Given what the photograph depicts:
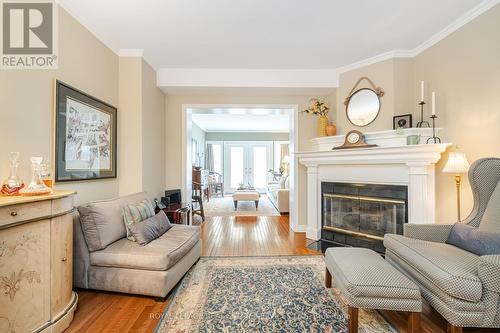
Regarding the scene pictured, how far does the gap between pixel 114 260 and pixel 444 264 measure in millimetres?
2613

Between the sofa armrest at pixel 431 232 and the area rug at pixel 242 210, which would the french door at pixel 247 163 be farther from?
the sofa armrest at pixel 431 232

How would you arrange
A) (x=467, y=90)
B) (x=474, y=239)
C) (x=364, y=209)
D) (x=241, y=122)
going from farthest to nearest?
(x=241, y=122) < (x=364, y=209) < (x=467, y=90) < (x=474, y=239)

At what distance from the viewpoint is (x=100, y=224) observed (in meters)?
2.00

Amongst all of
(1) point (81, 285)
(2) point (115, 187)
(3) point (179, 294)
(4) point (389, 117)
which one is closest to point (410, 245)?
(4) point (389, 117)

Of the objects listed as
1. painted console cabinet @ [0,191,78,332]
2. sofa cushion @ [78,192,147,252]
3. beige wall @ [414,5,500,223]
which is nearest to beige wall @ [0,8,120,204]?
sofa cushion @ [78,192,147,252]

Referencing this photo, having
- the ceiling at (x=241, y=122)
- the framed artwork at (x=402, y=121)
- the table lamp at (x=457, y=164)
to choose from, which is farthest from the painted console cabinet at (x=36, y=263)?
the ceiling at (x=241, y=122)

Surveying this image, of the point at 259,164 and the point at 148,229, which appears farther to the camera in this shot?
the point at 259,164

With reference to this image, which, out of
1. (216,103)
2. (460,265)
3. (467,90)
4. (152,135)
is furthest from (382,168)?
(152,135)

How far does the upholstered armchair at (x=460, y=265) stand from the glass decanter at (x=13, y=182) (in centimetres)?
294

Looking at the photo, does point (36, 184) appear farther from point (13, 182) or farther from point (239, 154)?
point (239, 154)

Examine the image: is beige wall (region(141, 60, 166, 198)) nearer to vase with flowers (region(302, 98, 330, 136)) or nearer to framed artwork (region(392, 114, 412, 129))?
vase with flowers (region(302, 98, 330, 136))

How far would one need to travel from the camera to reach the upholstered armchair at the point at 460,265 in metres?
1.33

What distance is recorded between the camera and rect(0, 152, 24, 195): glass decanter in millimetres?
1488

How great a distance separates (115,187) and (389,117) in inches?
151
